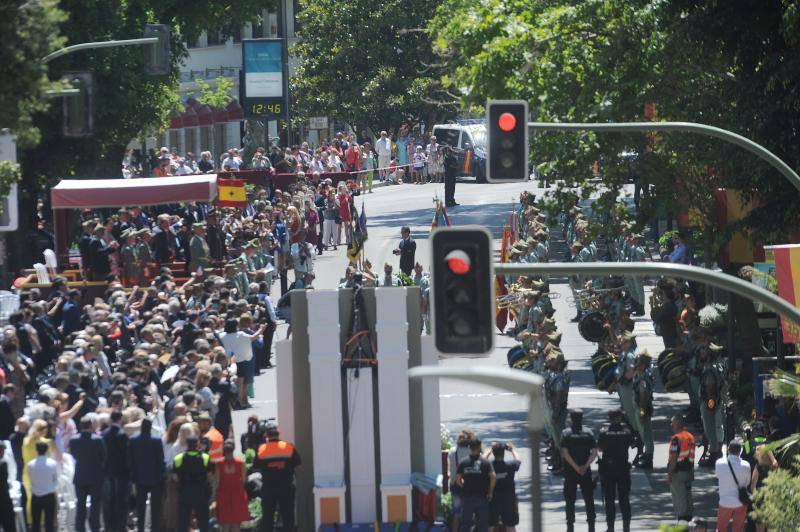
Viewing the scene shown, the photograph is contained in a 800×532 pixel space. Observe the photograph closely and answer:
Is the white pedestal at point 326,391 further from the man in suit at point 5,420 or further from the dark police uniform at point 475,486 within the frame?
the man in suit at point 5,420

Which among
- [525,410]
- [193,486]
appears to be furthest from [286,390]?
[525,410]

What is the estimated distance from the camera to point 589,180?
2708 cm

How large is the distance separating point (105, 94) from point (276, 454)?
21380 millimetres

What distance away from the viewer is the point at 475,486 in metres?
19.0

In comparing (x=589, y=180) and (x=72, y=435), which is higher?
(x=589, y=180)

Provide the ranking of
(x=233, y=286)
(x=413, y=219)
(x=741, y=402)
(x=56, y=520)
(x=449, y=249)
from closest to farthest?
(x=449, y=249)
(x=56, y=520)
(x=741, y=402)
(x=233, y=286)
(x=413, y=219)

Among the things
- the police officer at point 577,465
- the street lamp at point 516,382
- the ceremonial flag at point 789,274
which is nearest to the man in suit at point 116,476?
the police officer at point 577,465

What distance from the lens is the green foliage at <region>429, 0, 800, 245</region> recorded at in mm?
23391

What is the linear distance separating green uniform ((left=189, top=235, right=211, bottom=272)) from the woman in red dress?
48.9 feet

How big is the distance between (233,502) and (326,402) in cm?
190

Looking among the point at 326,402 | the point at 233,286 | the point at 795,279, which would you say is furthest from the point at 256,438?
the point at 233,286

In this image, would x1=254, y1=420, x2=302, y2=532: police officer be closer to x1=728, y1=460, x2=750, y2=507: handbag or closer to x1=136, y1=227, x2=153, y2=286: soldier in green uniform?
x1=728, y1=460, x2=750, y2=507: handbag

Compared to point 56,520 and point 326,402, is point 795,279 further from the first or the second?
point 56,520

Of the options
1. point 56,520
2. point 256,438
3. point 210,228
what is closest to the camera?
point 56,520
